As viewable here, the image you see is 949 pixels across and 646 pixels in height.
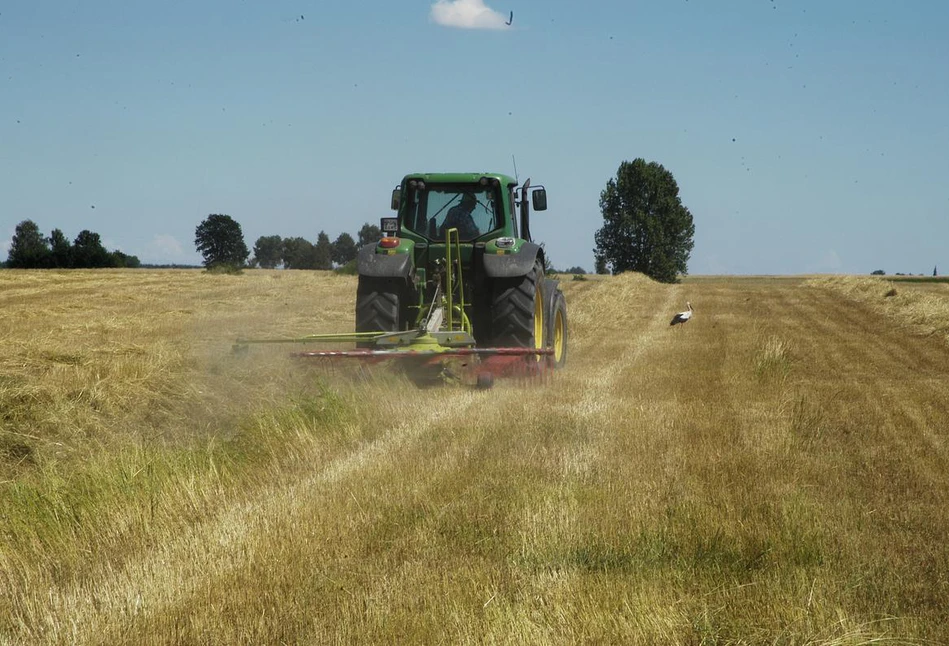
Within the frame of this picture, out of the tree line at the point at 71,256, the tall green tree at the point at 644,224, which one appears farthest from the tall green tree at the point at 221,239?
the tall green tree at the point at 644,224

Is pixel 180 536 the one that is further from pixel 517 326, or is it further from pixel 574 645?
pixel 517 326

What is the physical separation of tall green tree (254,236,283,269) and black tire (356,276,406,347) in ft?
302

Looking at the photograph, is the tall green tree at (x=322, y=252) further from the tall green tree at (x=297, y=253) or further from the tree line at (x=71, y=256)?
the tree line at (x=71, y=256)

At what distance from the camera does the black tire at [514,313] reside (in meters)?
10.1

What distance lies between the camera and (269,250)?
101 meters

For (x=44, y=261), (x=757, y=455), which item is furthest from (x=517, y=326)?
(x=44, y=261)

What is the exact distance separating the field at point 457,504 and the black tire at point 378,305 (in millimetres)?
728

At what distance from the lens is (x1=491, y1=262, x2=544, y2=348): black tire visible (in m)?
10.1

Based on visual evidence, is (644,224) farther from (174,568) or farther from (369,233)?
(174,568)

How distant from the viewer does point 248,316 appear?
53.5 feet

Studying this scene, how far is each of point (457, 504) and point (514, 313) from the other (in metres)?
5.15

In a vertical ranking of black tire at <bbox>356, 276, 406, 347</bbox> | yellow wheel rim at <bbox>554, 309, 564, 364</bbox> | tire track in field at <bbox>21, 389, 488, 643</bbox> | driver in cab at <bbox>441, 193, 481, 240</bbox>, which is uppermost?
driver in cab at <bbox>441, 193, 481, 240</bbox>

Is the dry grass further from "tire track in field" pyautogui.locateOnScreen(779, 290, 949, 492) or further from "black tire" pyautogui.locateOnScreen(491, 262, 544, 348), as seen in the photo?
"black tire" pyautogui.locateOnScreen(491, 262, 544, 348)

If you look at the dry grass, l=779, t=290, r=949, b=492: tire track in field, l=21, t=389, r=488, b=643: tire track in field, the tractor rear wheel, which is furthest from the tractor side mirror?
the dry grass
